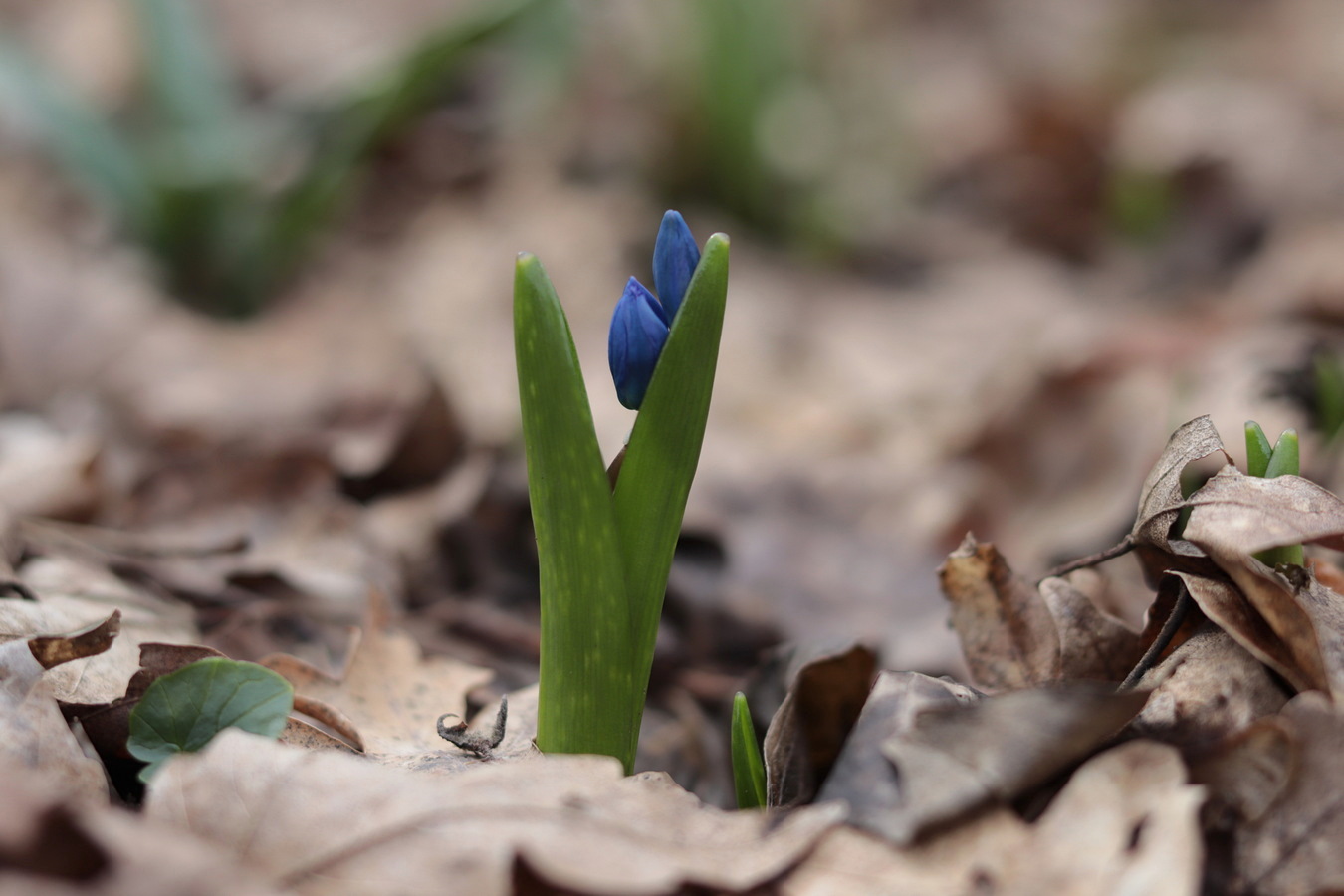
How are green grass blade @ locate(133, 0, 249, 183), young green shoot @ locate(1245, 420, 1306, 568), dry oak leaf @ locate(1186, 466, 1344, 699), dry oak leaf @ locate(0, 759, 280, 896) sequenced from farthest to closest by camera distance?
1. green grass blade @ locate(133, 0, 249, 183)
2. young green shoot @ locate(1245, 420, 1306, 568)
3. dry oak leaf @ locate(1186, 466, 1344, 699)
4. dry oak leaf @ locate(0, 759, 280, 896)

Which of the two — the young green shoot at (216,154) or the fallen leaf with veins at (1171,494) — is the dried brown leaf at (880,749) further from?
the young green shoot at (216,154)

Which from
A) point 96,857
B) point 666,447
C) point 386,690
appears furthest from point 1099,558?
point 96,857

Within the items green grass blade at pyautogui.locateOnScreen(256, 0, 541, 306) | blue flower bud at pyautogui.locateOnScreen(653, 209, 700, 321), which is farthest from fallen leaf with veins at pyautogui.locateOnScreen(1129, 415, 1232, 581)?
green grass blade at pyautogui.locateOnScreen(256, 0, 541, 306)

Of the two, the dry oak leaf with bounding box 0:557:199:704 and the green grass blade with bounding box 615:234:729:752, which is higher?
the green grass blade with bounding box 615:234:729:752

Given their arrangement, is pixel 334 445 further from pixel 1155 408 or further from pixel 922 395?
pixel 1155 408

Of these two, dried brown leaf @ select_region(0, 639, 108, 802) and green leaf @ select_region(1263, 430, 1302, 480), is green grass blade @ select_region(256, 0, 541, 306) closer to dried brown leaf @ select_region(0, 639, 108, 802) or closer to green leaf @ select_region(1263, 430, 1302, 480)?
dried brown leaf @ select_region(0, 639, 108, 802)

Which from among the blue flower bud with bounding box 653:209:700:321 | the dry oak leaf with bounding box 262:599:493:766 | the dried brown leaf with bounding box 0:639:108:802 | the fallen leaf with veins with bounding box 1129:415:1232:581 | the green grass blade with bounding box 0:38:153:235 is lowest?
the dry oak leaf with bounding box 262:599:493:766

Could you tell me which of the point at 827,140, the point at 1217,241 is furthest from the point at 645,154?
the point at 1217,241
